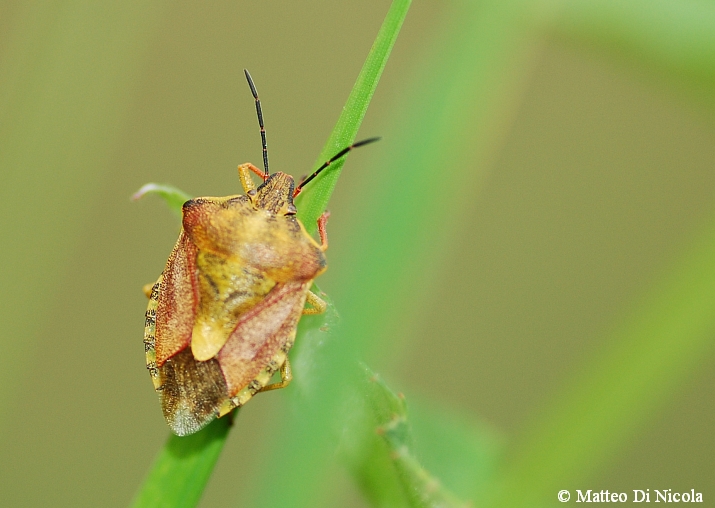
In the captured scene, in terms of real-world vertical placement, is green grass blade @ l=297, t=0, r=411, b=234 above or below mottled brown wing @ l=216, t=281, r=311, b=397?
above

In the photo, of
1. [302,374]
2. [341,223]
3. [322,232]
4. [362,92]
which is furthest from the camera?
[341,223]

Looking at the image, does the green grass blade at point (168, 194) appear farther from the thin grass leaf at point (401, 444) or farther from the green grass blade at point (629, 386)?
the green grass blade at point (629, 386)

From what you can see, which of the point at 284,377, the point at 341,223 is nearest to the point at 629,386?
the point at 284,377

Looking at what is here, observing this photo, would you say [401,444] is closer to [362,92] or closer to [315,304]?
[315,304]

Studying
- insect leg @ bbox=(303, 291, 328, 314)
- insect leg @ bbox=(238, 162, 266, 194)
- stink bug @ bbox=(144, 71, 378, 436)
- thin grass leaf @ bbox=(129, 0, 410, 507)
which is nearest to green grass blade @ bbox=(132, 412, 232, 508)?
thin grass leaf @ bbox=(129, 0, 410, 507)

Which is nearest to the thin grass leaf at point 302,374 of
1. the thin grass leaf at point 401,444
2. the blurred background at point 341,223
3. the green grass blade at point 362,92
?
the green grass blade at point 362,92

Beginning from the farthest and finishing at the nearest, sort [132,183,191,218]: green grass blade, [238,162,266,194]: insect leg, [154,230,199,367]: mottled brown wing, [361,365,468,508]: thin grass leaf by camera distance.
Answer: [238,162,266,194]: insect leg
[154,230,199,367]: mottled brown wing
[132,183,191,218]: green grass blade
[361,365,468,508]: thin grass leaf

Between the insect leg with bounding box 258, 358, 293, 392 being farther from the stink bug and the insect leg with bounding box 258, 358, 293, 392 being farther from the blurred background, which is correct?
the blurred background

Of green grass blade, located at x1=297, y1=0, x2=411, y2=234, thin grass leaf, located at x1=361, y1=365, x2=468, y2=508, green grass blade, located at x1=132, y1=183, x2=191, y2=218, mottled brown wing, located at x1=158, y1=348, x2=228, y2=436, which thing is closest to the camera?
thin grass leaf, located at x1=361, y1=365, x2=468, y2=508
